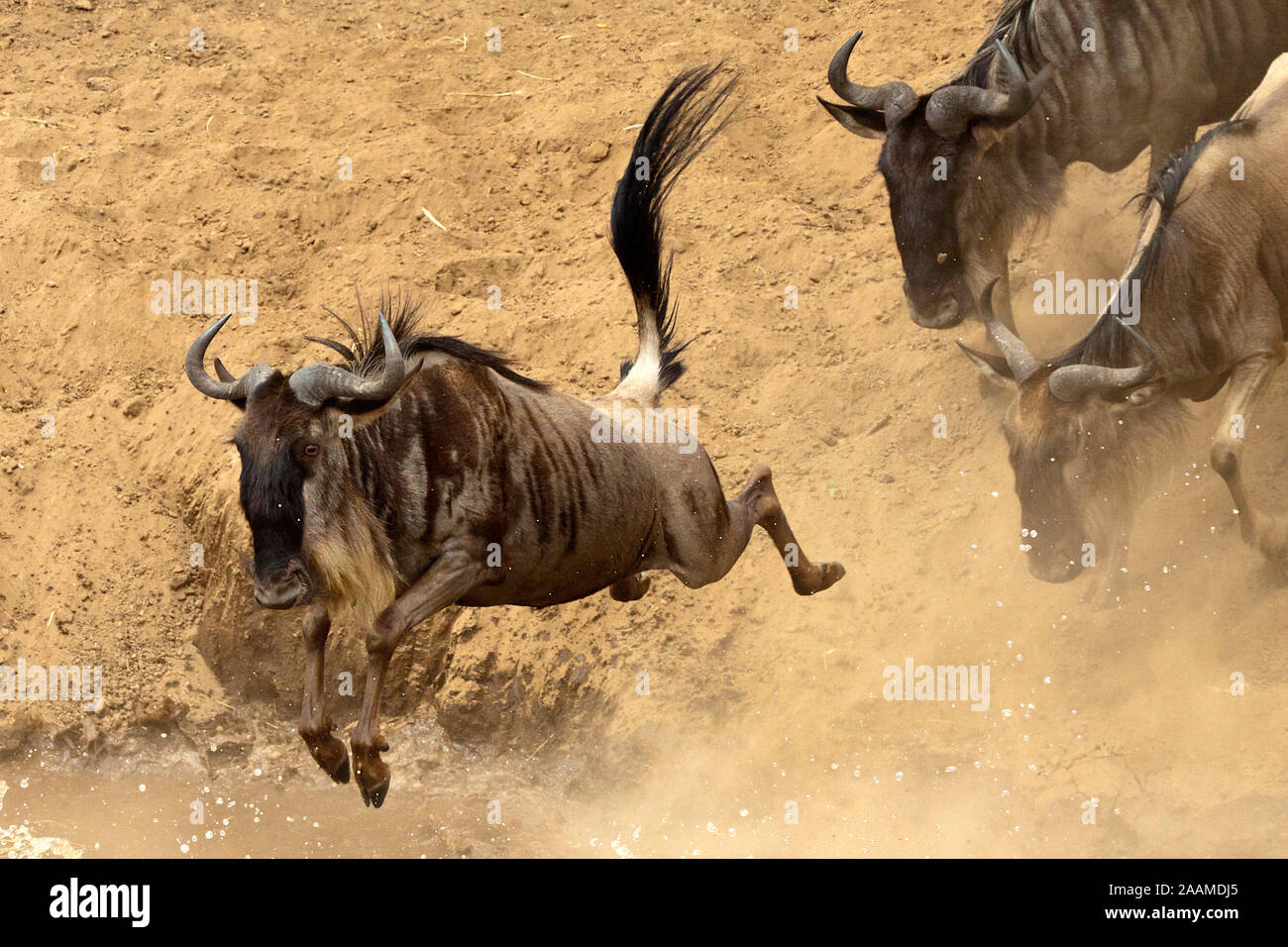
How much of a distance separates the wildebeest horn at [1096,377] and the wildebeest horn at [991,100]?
1785 millimetres

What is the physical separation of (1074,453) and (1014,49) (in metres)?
2.93

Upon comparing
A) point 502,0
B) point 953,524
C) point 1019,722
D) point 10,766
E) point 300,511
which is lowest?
point 10,766

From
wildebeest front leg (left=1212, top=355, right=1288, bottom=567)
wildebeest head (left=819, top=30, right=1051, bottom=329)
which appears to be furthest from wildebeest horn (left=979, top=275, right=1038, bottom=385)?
wildebeest head (left=819, top=30, right=1051, bottom=329)

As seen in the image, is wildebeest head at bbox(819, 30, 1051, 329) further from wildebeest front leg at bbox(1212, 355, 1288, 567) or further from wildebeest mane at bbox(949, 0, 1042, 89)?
wildebeest front leg at bbox(1212, 355, 1288, 567)

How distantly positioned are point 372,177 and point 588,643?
4.56m

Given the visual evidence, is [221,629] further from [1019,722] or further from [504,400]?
[1019,722]

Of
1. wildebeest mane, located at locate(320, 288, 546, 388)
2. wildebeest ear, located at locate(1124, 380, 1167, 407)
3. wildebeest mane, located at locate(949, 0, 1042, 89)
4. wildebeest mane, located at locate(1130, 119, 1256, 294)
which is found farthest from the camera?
wildebeest mane, located at locate(949, 0, 1042, 89)

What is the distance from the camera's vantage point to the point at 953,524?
8.36 meters

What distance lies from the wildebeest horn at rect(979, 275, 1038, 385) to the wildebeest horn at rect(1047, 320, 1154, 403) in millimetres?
232

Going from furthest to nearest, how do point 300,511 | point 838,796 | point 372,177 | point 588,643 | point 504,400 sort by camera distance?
point 372,177 → point 588,643 → point 838,796 → point 504,400 → point 300,511

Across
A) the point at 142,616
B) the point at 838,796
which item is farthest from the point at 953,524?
the point at 142,616

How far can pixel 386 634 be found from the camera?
17.3ft

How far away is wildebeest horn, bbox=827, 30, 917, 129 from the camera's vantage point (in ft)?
28.0

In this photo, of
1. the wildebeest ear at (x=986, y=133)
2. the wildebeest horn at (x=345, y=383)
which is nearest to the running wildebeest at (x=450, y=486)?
the wildebeest horn at (x=345, y=383)
